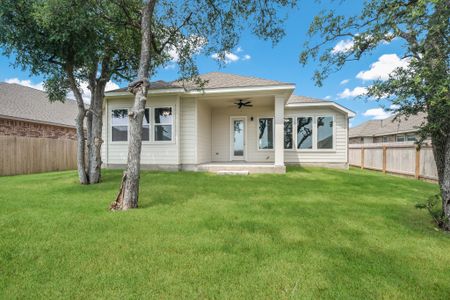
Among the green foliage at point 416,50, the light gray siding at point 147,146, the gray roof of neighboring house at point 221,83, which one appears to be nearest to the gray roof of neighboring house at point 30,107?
the light gray siding at point 147,146

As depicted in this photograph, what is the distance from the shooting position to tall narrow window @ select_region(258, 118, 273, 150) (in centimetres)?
1230

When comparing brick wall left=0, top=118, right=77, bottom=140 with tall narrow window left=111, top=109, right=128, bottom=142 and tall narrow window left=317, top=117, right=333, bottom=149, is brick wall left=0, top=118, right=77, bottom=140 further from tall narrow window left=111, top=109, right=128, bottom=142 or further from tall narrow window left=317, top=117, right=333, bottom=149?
tall narrow window left=317, top=117, right=333, bottom=149

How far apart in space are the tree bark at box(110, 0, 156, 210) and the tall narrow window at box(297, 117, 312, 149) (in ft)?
29.9

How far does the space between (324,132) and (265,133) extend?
2.90 m

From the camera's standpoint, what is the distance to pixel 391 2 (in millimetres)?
3619

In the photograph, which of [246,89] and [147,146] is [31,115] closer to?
[147,146]

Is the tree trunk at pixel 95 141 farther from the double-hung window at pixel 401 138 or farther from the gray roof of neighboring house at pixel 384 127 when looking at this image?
the double-hung window at pixel 401 138

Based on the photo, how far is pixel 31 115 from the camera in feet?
43.7

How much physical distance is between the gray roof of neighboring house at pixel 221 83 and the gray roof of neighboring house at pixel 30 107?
6893mm

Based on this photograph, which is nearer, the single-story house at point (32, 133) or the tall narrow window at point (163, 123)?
the tall narrow window at point (163, 123)

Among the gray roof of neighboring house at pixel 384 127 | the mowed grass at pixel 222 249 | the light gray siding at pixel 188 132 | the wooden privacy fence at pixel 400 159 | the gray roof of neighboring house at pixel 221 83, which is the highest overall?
the gray roof of neighboring house at pixel 221 83

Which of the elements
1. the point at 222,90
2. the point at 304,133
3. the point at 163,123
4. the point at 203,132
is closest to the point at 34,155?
the point at 163,123

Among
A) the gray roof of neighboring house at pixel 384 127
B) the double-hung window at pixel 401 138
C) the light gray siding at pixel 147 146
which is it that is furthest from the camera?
the double-hung window at pixel 401 138

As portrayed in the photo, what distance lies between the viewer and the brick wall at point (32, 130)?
39.6 feet
